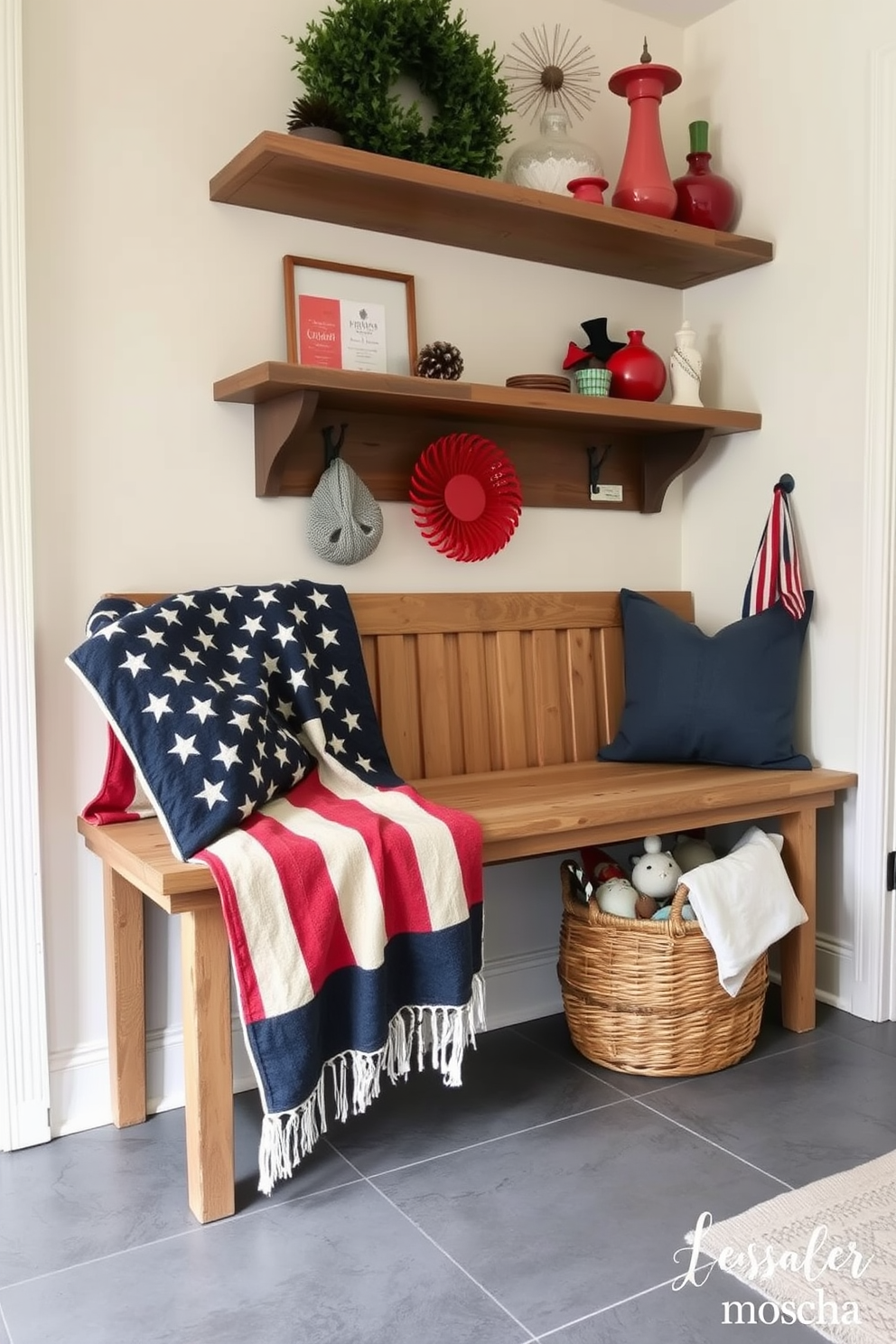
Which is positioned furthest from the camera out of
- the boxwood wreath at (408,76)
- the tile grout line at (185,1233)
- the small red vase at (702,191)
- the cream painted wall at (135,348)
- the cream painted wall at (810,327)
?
the small red vase at (702,191)

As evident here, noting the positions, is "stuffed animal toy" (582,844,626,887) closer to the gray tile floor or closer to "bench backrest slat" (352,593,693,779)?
"bench backrest slat" (352,593,693,779)

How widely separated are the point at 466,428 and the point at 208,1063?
148 cm

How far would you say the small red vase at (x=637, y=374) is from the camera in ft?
8.78

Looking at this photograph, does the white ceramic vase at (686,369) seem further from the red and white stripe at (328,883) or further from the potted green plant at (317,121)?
the red and white stripe at (328,883)

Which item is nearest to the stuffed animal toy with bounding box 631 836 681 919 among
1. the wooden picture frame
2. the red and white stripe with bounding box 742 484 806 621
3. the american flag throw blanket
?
the american flag throw blanket

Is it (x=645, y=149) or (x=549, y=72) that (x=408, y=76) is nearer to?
(x=549, y=72)

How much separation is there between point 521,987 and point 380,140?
1.84 meters

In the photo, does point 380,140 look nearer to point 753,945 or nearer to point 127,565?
point 127,565

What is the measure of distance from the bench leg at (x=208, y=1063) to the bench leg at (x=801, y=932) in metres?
1.32

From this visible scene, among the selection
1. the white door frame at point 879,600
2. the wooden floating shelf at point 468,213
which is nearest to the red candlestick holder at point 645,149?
the wooden floating shelf at point 468,213

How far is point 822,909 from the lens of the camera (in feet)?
9.02

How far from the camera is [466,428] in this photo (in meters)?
2.62

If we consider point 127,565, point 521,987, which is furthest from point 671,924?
point 127,565

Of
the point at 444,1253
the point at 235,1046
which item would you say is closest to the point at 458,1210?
the point at 444,1253
